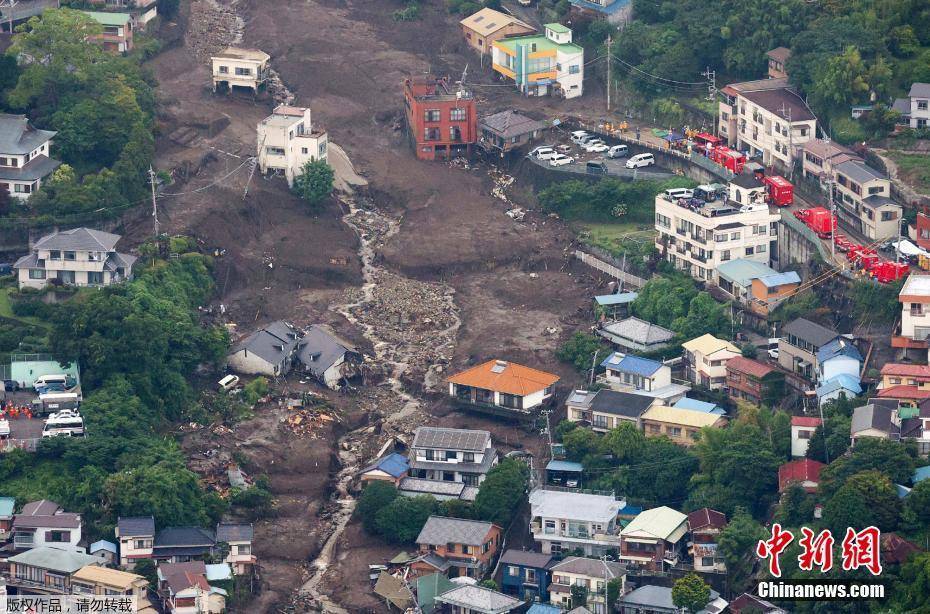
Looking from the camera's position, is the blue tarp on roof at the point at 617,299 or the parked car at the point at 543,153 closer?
the blue tarp on roof at the point at 617,299

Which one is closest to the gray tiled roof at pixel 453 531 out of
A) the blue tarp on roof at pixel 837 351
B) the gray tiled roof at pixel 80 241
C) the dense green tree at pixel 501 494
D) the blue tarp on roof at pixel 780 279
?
the dense green tree at pixel 501 494

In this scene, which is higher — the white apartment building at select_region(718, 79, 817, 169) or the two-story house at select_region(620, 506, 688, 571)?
the white apartment building at select_region(718, 79, 817, 169)

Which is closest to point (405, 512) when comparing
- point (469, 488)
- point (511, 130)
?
point (469, 488)

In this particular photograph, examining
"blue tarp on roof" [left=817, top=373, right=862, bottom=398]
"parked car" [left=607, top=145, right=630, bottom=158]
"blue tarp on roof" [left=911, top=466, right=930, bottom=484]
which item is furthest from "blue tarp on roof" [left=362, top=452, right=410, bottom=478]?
"parked car" [left=607, top=145, right=630, bottom=158]

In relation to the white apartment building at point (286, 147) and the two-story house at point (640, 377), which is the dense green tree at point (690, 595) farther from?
the white apartment building at point (286, 147)

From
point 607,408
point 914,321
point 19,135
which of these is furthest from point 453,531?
point 19,135

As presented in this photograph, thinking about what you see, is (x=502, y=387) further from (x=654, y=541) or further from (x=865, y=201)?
(x=865, y=201)

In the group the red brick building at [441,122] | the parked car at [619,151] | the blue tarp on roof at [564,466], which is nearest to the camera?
the blue tarp on roof at [564,466]

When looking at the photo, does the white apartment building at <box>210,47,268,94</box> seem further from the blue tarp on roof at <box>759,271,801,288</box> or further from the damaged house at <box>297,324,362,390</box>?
the blue tarp on roof at <box>759,271,801,288</box>
